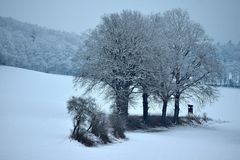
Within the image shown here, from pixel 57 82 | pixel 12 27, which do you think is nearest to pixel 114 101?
pixel 57 82

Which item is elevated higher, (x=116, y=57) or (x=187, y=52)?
(x=187, y=52)

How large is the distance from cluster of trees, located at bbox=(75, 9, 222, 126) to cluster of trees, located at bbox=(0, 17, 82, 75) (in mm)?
46366

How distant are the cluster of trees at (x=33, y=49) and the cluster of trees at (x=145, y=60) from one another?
4637 centimetres

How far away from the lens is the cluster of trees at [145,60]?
34.4 metres

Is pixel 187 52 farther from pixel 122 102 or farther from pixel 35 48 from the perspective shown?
pixel 35 48

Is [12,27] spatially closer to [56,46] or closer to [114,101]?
[56,46]

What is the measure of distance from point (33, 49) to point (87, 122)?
77.6m

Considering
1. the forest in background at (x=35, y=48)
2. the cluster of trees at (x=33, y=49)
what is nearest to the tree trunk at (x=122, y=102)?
the forest in background at (x=35, y=48)

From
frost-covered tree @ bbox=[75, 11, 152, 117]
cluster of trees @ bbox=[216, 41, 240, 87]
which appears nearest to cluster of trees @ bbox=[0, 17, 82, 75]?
frost-covered tree @ bbox=[75, 11, 152, 117]

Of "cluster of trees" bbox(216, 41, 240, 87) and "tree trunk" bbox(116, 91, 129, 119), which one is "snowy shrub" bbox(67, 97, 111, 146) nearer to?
"tree trunk" bbox(116, 91, 129, 119)

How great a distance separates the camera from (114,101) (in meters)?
34.0

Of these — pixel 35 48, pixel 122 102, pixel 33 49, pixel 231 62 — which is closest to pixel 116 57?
pixel 122 102

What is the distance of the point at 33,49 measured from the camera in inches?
3787

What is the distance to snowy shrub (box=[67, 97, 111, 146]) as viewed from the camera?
20703 millimetres
